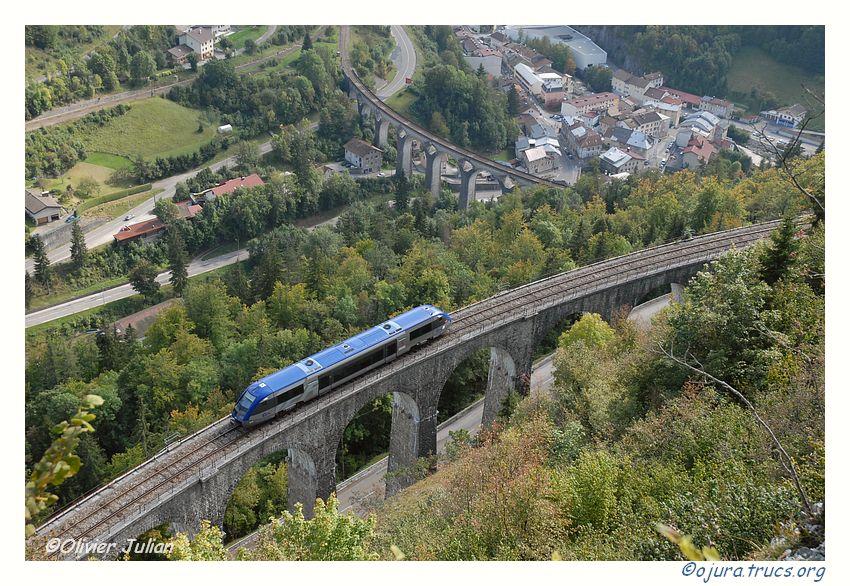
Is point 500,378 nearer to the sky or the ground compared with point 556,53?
nearer to the ground

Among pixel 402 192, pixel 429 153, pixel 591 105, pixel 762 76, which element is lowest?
pixel 402 192

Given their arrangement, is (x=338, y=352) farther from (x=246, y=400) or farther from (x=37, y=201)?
(x=37, y=201)

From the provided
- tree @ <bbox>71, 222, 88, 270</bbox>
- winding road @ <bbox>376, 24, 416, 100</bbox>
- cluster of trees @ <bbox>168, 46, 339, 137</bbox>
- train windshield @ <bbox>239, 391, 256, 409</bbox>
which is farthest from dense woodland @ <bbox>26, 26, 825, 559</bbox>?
train windshield @ <bbox>239, 391, 256, 409</bbox>

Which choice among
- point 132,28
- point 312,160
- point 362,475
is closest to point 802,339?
point 362,475

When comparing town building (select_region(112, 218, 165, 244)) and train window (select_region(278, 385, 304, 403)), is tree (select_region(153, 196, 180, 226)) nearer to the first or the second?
town building (select_region(112, 218, 165, 244))

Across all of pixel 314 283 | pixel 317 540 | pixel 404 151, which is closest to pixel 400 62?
pixel 404 151
